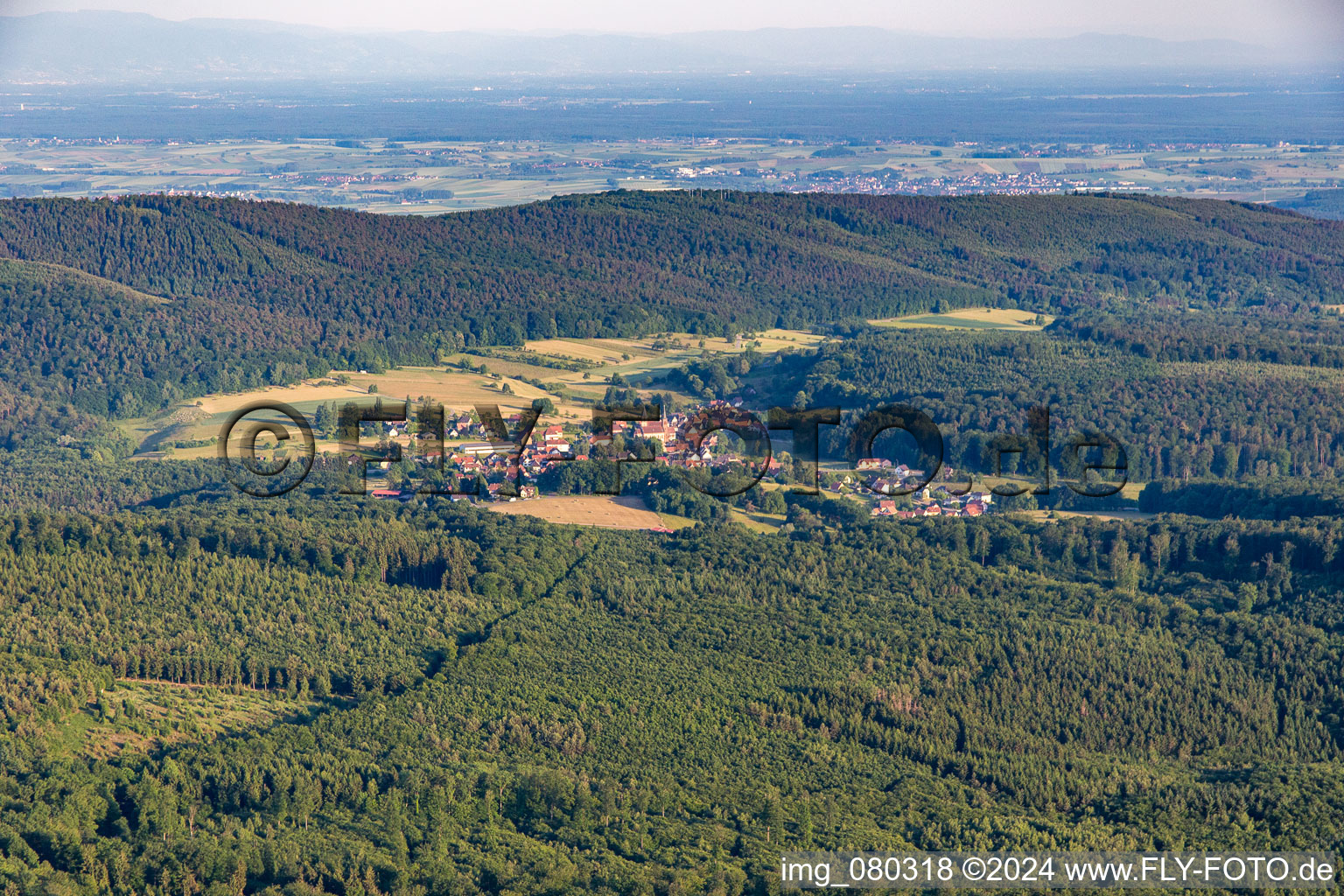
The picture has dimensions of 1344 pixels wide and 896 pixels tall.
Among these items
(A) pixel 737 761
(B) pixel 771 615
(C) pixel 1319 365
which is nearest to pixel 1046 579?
(B) pixel 771 615

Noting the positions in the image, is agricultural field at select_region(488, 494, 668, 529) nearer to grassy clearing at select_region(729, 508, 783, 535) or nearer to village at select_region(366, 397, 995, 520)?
village at select_region(366, 397, 995, 520)

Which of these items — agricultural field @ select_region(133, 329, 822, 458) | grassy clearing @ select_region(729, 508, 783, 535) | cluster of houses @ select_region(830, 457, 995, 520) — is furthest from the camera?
agricultural field @ select_region(133, 329, 822, 458)

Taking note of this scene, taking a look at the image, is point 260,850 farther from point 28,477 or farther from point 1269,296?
point 1269,296

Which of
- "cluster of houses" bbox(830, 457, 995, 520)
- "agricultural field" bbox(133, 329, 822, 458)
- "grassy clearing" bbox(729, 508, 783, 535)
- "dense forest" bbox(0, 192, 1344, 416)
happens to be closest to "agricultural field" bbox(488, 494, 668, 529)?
"grassy clearing" bbox(729, 508, 783, 535)

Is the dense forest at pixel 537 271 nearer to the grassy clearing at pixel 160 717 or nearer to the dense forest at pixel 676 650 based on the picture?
the dense forest at pixel 676 650

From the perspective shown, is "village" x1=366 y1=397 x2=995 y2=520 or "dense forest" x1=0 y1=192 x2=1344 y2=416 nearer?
"village" x1=366 y1=397 x2=995 y2=520

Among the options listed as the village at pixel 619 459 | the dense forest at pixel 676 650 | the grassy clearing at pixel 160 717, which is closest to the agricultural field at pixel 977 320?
the dense forest at pixel 676 650

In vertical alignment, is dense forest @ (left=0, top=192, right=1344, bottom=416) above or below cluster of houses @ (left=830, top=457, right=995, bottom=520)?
above

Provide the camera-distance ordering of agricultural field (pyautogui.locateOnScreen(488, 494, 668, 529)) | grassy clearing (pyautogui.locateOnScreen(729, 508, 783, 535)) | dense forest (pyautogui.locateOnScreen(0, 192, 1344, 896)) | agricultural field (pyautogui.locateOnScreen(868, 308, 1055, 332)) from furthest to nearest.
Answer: agricultural field (pyautogui.locateOnScreen(868, 308, 1055, 332))
grassy clearing (pyautogui.locateOnScreen(729, 508, 783, 535))
agricultural field (pyautogui.locateOnScreen(488, 494, 668, 529))
dense forest (pyautogui.locateOnScreen(0, 192, 1344, 896))
